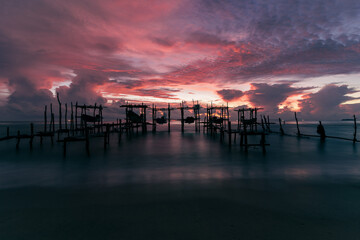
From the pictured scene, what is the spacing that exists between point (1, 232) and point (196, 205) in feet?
18.4

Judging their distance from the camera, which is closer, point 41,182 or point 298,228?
point 298,228

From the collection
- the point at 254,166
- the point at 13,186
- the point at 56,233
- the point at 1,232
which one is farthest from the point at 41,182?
the point at 254,166

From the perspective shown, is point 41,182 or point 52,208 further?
point 41,182

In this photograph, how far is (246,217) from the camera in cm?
547

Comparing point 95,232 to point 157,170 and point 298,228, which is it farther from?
point 157,170

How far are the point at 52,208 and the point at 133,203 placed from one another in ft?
9.01

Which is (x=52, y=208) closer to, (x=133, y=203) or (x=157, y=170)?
(x=133, y=203)

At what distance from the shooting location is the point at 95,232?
4.83 m

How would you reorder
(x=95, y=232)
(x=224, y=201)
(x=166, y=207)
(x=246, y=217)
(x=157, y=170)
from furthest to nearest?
1. (x=157, y=170)
2. (x=224, y=201)
3. (x=166, y=207)
4. (x=246, y=217)
5. (x=95, y=232)

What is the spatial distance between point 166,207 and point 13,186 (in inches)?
311

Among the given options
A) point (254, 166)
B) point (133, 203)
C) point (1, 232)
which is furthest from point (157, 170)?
point (1, 232)

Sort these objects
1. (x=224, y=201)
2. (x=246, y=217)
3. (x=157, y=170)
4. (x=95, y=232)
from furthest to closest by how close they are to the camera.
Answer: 1. (x=157, y=170)
2. (x=224, y=201)
3. (x=246, y=217)
4. (x=95, y=232)

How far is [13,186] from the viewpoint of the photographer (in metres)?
8.58

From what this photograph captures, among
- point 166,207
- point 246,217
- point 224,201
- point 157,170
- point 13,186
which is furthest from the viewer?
point 157,170
